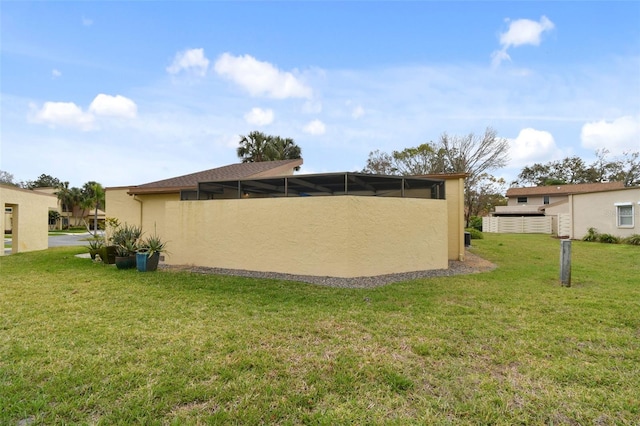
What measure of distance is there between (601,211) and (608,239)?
1.97 m

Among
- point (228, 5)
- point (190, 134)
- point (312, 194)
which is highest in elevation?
point (228, 5)

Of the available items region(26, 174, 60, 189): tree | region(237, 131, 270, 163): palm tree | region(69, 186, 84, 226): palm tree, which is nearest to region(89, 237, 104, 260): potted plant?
region(237, 131, 270, 163): palm tree

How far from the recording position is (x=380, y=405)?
250cm

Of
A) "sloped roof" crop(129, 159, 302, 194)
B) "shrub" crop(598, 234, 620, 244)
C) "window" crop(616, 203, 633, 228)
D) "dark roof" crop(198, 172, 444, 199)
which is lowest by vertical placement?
"shrub" crop(598, 234, 620, 244)

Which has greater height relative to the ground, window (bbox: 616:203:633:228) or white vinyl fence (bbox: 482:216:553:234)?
window (bbox: 616:203:633:228)

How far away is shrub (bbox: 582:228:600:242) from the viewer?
57.1 ft

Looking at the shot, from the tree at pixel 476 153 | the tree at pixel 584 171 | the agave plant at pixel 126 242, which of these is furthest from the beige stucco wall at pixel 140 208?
the tree at pixel 584 171

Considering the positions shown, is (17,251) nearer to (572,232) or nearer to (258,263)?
(258,263)

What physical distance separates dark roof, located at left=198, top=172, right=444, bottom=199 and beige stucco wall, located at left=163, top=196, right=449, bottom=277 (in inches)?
14.3

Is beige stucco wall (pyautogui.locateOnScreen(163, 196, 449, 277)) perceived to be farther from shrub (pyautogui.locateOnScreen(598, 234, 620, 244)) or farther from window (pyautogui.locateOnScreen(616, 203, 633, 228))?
window (pyautogui.locateOnScreen(616, 203, 633, 228))

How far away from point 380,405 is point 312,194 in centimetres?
658

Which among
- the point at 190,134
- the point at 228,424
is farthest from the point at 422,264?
the point at 190,134

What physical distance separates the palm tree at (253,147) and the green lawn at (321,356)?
19.3 m

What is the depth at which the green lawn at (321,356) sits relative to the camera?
2.42 metres
